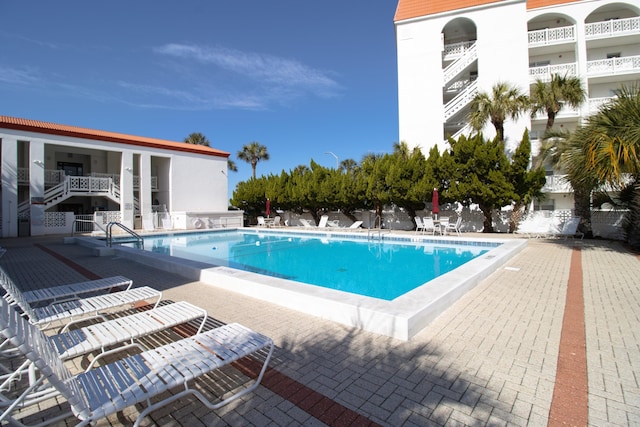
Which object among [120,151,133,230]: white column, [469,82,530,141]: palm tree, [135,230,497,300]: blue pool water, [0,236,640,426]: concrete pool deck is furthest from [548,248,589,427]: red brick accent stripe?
[120,151,133,230]: white column

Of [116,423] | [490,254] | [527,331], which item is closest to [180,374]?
[116,423]

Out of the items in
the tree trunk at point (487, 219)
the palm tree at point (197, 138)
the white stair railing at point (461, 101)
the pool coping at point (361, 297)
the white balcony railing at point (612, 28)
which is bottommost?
the pool coping at point (361, 297)

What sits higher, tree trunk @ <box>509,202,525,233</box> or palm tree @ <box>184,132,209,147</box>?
palm tree @ <box>184,132,209,147</box>

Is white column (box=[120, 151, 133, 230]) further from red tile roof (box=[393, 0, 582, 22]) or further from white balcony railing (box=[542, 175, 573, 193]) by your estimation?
white balcony railing (box=[542, 175, 573, 193])

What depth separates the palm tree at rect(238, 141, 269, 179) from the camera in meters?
43.3

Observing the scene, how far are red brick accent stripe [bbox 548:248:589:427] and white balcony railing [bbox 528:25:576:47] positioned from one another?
24964mm

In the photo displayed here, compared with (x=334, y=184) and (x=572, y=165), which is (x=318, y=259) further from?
(x=334, y=184)

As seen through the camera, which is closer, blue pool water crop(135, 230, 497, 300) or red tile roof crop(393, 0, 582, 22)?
blue pool water crop(135, 230, 497, 300)

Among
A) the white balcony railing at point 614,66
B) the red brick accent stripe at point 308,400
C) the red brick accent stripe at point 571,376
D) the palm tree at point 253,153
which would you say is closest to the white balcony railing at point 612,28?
the white balcony railing at point 614,66

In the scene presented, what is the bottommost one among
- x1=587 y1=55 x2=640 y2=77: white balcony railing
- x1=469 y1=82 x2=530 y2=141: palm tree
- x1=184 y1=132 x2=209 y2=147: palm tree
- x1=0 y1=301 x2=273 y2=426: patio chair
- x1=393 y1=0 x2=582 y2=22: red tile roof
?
x1=0 y1=301 x2=273 y2=426: patio chair

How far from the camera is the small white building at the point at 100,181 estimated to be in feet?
64.4

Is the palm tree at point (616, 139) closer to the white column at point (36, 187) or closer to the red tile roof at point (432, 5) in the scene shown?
the red tile roof at point (432, 5)

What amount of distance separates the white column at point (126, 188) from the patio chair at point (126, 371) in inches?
941

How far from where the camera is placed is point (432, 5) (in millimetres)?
24844
